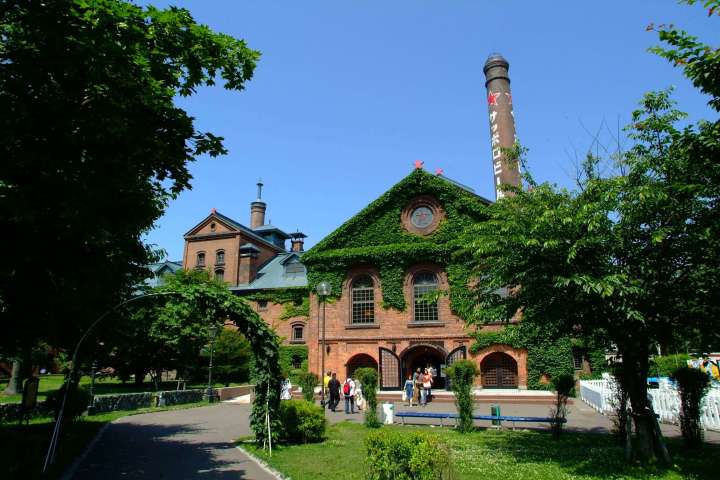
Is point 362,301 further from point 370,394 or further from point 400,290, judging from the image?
point 370,394

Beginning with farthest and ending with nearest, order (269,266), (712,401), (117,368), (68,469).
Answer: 1. (269,266)
2. (117,368)
3. (712,401)
4. (68,469)

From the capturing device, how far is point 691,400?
10984mm

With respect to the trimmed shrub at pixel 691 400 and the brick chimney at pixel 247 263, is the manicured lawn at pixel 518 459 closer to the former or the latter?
the trimmed shrub at pixel 691 400

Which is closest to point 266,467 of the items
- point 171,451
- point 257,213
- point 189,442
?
point 171,451

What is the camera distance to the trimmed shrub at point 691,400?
35.2 feet

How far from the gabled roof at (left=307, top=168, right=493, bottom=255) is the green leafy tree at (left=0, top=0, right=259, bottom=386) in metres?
21.9

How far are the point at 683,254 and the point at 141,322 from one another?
46.1 ft

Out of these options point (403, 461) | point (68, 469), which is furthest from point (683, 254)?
point (68, 469)

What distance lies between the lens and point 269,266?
4491 centimetres

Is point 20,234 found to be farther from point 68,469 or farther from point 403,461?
point 403,461

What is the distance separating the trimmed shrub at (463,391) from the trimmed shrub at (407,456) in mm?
7804

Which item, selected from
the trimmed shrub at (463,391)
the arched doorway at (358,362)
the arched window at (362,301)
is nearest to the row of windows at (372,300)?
the arched window at (362,301)

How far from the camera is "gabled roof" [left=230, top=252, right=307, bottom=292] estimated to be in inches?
1577

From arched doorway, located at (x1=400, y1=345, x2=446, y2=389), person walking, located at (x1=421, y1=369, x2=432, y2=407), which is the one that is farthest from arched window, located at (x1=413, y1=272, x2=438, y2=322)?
person walking, located at (x1=421, y1=369, x2=432, y2=407)
